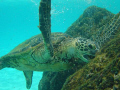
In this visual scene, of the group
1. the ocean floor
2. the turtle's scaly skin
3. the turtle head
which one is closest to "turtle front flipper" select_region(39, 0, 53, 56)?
the turtle's scaly skin

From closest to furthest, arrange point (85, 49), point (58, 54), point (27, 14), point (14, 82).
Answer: point (85, 49) → point (58, 54) → point (14, 82) → point (27, 14)

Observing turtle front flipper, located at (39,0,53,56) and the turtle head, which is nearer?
turtle front flipper, located at (39,0,53,56)

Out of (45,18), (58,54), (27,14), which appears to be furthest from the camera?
(27,14)

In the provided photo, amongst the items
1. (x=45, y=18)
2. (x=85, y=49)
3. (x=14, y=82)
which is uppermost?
(x=45, y=18)

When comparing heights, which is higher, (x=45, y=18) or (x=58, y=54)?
(x=45, y=18)

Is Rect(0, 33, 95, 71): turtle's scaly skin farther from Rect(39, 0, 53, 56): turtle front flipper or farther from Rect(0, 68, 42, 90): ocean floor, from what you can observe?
Rect(0, 68, 42, 90): ocean floor

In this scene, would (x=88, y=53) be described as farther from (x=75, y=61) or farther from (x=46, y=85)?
(x=46, y=85)

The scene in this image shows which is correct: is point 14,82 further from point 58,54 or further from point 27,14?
point 27,14

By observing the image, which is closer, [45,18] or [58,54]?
[45,18]

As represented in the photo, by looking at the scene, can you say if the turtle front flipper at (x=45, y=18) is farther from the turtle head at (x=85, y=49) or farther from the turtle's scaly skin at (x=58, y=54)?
the turtle head at (x=85, y=49)

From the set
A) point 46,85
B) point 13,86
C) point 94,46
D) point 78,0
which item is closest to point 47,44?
point 94,46

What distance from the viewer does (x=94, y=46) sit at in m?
2.55

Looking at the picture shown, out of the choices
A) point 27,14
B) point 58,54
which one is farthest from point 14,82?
point 27,14

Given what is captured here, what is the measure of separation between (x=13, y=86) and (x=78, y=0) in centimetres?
2911
